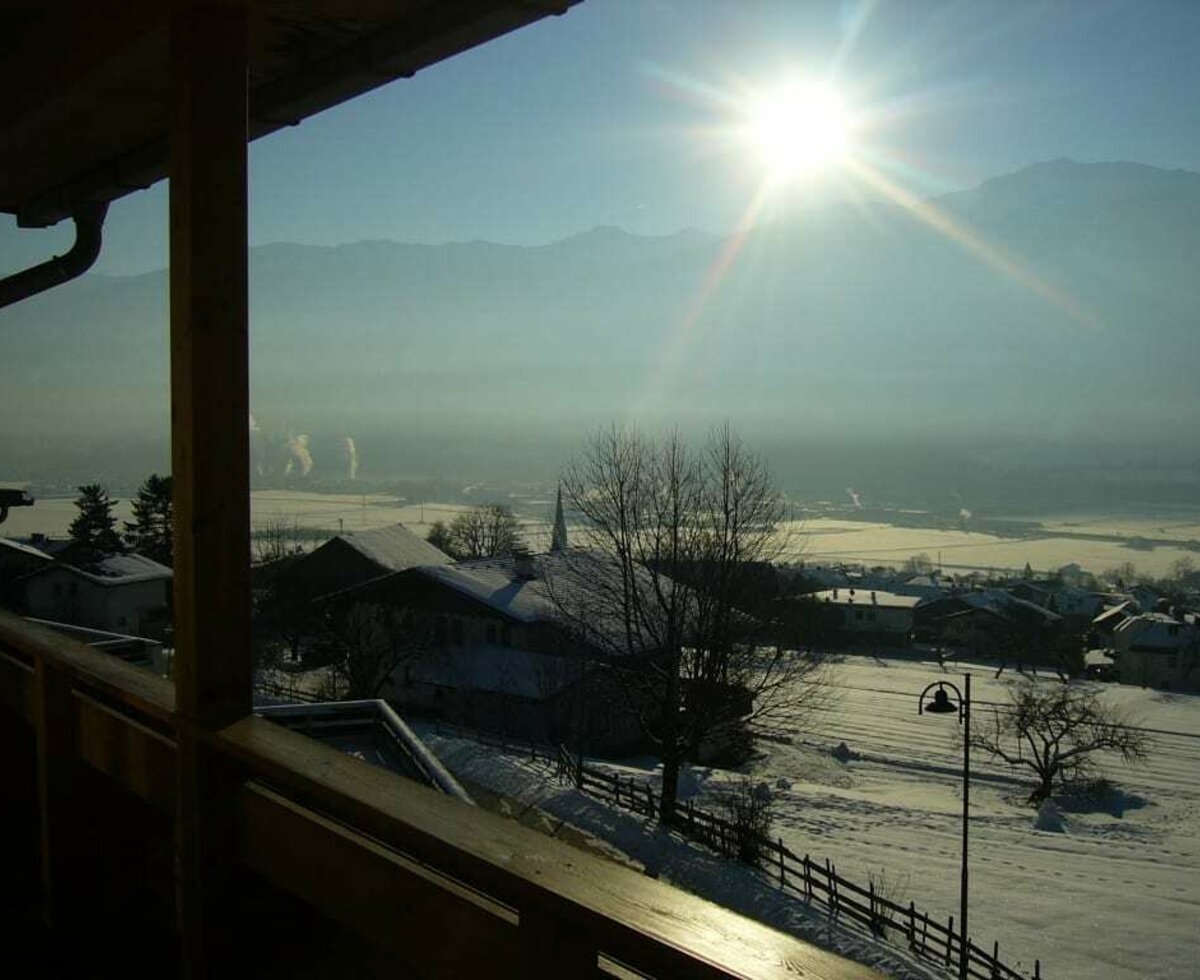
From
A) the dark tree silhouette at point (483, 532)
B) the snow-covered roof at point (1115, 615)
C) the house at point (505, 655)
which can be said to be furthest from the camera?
the snow-covered roof at point (1115, 615)

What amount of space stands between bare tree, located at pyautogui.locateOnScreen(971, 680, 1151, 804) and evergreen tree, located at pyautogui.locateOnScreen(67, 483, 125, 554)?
28.3 metres

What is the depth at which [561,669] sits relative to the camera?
22.3 metres

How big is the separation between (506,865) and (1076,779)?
25807 millimetres

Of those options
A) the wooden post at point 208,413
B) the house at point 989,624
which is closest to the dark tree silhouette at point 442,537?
the house at point 989,624

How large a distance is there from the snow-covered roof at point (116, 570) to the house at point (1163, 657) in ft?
136

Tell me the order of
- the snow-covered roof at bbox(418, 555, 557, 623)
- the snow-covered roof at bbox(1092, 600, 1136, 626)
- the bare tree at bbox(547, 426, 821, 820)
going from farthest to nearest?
the snow-covered roof at bbox(1092, 600, 1136, 626), the snow-covered roof at bbox(418, 555, 557, 623), the bare tree at bbox(547, 426, 821, 820)

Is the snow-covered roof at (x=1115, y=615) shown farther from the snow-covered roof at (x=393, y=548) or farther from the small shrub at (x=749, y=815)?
the small shrub at (x=749, y=815)

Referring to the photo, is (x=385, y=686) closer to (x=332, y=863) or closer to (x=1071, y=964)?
(x=1071, y=964)

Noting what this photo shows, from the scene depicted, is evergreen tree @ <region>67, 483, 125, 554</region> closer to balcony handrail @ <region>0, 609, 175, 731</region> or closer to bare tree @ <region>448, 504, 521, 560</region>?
bare tree @ <region>448, 504, 521, 560</region>

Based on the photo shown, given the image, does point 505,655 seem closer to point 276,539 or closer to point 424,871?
point 276,539

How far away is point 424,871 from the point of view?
155cm

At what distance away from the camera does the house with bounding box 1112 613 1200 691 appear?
4400 cm

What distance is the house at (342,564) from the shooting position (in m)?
28.9

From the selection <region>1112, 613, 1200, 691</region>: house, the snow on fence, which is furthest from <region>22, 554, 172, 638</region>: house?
<region>1112, 613, 1200, 691</region>: house
